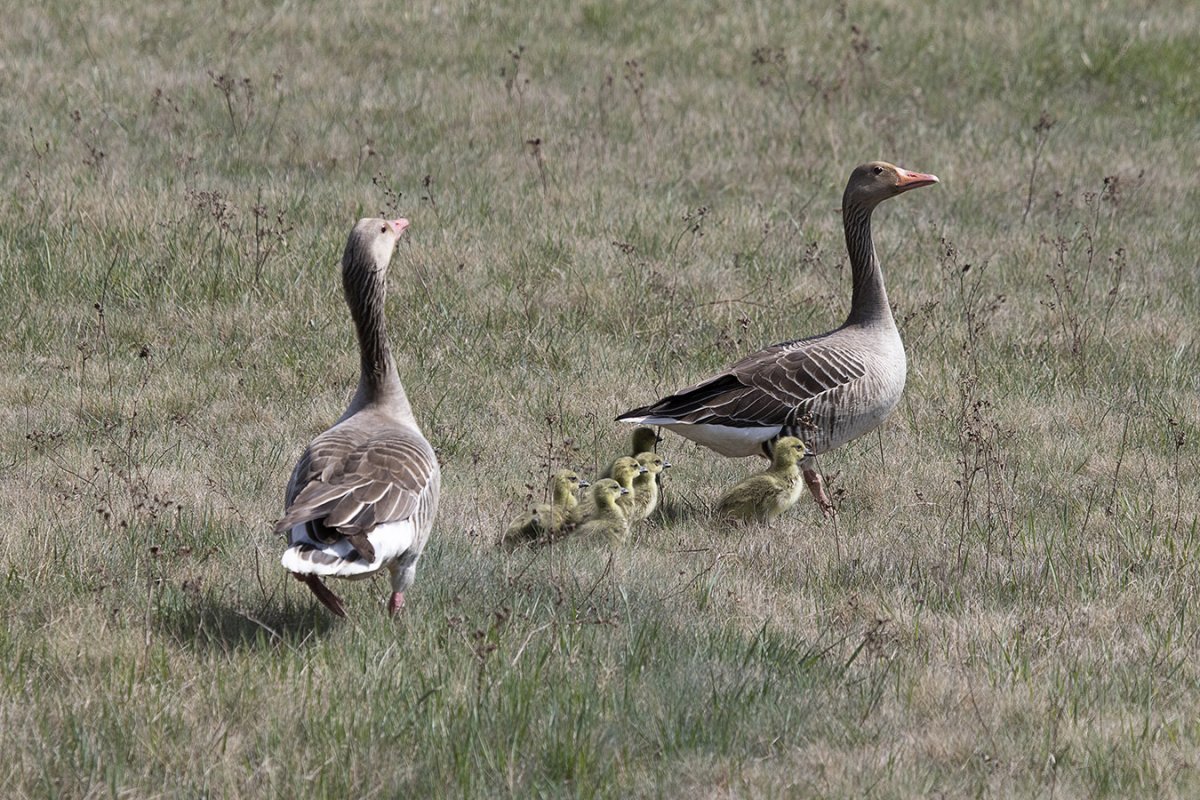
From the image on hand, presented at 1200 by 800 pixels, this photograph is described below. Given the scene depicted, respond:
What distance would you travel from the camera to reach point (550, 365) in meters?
9.17

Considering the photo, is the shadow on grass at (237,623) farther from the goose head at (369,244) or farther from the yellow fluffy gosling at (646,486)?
the yellow fluffy gosling at (646,486)

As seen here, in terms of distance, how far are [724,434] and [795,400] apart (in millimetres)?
429

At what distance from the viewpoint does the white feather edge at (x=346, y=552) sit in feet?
14.8

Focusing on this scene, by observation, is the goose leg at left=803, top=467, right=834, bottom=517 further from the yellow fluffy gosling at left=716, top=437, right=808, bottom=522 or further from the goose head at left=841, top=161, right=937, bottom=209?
the goose head at left=841, top=161, right=937, bottom=209

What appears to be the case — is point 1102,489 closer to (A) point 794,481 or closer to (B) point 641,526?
(A) point 794,481

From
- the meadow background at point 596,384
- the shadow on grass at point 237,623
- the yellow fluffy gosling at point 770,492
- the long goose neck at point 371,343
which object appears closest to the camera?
the meadow background at point 596,384

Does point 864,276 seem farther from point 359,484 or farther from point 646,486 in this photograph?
point 359,484

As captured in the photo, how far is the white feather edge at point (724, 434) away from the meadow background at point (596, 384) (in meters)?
0.43

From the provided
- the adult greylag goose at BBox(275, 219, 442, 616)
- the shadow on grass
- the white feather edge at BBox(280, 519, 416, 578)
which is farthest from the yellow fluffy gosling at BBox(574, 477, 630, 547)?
the white feather edge at BBox(280, 519, 416, 578)

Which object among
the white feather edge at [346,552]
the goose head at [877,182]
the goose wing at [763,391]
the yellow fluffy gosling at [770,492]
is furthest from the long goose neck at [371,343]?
the goose head at [877,182]

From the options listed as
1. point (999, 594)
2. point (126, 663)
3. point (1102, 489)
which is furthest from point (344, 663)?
point (1102, 489)

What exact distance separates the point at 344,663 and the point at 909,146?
34.8 feet

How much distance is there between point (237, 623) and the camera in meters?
5.27

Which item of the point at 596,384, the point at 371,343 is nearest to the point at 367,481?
the point at 371,343
